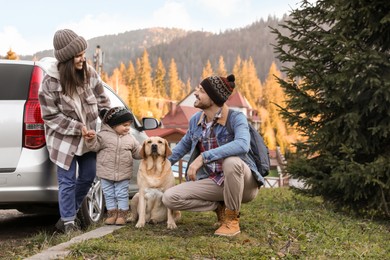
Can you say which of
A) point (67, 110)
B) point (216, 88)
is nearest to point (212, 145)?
point (216, 88)

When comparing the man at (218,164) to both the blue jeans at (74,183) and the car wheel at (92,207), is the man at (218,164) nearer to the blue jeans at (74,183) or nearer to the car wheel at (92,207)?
the blue jeans at (74,183)

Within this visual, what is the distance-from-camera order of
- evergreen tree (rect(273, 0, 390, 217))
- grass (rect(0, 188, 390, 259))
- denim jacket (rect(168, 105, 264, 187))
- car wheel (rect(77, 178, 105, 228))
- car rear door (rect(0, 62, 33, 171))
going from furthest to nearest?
1. evergreen tree (rect(273, 0, 390, 217))
2. car wheel (rect(77, 178, 105, 228))
3. car rear door (rect(0, 62, 33, 171))
4. denim jacket (rect(168, 105, 264, 187))
5. grass (rect(0, 188, 390, 259))

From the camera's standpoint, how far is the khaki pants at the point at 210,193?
5.06 m

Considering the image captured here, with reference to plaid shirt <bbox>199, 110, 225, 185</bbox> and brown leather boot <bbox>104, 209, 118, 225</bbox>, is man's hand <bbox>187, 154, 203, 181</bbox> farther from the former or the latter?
brown leather boot <bbox>104, 209, 118, 225</bbox>

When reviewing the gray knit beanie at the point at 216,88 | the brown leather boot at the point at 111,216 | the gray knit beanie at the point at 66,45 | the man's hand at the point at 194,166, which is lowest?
the brown leather boot at the point at 111,216

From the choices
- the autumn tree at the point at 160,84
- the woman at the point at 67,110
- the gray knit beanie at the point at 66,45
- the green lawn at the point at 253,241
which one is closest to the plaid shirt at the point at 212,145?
the green lawn at the point at 253,241

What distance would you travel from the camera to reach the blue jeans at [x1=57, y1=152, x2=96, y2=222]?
17.5ft

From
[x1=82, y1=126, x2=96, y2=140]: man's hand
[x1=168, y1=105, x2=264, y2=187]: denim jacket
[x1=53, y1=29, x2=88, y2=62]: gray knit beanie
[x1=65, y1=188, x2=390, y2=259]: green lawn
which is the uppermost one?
[x1=53, y1=29, x2=88, y2=62]: gray knit beanie

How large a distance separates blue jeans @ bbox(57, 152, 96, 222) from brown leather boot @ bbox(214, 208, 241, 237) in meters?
1.48

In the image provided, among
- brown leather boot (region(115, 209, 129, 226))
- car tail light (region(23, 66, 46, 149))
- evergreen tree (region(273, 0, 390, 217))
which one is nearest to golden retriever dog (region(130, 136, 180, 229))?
brown leather boot (region(115, 209, 129, 226))

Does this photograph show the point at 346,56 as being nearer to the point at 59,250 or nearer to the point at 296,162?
the point at 296,162

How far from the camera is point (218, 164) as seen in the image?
533 centimetres

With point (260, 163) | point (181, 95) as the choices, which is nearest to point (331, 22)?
point (260, 163)

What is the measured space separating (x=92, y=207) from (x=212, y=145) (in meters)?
1.74
